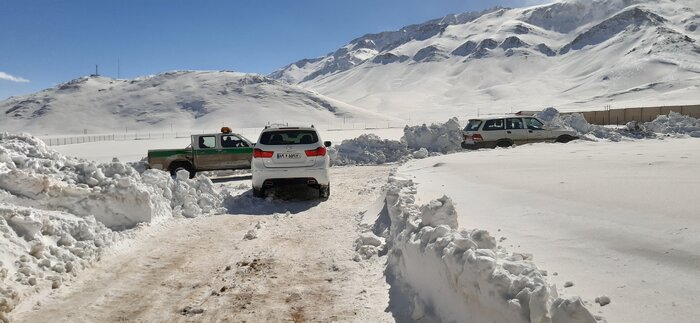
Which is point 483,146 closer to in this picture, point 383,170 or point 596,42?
point 383,170

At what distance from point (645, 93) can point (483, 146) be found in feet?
372

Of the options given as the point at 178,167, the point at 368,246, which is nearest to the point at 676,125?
the point at 178,167

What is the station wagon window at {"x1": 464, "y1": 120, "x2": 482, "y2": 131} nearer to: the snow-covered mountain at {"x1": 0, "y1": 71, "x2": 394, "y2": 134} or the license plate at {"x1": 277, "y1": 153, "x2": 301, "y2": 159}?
the license plate at {"x1": 277, "y1": 153, "x2": 301, "y2": 159}

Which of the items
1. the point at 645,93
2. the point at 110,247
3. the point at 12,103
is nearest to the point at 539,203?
the point at 110,247

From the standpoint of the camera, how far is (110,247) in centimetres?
718

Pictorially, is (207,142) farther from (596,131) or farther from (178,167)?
(596,131)

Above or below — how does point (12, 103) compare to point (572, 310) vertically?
above

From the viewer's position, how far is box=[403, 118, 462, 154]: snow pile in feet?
77.3

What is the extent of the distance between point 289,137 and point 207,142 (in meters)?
6.02

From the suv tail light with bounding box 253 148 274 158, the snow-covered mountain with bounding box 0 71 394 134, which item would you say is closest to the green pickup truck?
the suv tail light with bounding box 253 148 274 158

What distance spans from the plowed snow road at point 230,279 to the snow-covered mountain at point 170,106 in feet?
349

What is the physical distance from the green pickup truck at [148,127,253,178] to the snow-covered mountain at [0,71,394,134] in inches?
3840

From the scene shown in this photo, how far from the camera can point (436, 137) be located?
947 inches

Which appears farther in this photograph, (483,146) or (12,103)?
(12,103)
